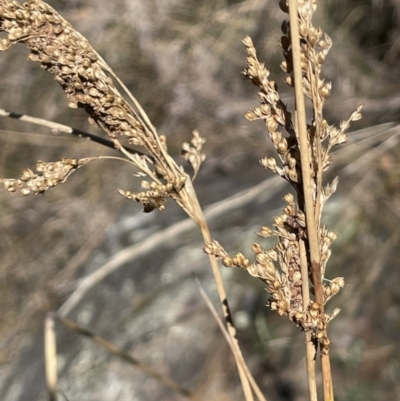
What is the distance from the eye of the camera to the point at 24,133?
9.70 ft

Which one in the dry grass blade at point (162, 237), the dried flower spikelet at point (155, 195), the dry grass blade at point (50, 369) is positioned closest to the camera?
the dried flower spikelet at point (155, 195)

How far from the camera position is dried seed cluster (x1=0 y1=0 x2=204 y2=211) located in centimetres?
55

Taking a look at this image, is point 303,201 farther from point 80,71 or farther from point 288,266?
point 80,71

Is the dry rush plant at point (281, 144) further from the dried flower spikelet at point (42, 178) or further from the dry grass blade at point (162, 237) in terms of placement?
the dry grass blade at point (162, 237)

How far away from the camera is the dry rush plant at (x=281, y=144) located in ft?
1.53

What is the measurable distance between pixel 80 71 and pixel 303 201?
0.28 metres

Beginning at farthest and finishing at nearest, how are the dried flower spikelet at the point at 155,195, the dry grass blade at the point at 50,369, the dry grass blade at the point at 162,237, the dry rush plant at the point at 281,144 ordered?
the dry grass blade at the point at 162,237 < the dry grass blade at the point at 50,369 < the dried flower spikelet at the point at 155,195 < the dry rush plant at the point at 281,144

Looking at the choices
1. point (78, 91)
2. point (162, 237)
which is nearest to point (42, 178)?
point (78, 91)

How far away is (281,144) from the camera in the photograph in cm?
49

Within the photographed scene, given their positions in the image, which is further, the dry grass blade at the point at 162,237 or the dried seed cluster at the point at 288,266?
the dry grass blade at the point at 162,237

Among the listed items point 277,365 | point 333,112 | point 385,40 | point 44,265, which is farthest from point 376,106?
point 44,265

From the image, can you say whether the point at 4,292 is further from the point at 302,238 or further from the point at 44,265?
the point at 302,238

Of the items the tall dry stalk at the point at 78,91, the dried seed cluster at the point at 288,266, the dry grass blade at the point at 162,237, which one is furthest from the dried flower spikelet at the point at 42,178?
the dry grass blade at the point at 162,237

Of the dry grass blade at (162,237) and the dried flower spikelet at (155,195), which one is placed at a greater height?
the dry grass blade at (162,237)
